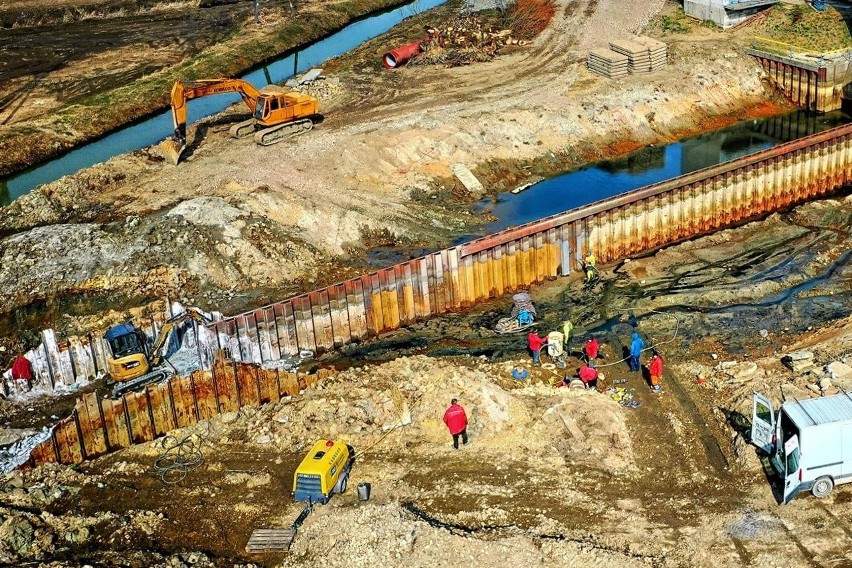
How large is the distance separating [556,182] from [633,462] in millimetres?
23954

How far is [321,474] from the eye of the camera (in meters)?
23.3

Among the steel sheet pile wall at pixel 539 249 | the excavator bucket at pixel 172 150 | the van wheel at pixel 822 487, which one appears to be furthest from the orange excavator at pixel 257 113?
the van wheel at pixel 822 487

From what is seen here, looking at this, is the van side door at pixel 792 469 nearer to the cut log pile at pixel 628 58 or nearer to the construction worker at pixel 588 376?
the construction worker at pixel 588 376

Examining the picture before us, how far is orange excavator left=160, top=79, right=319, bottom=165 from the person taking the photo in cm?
4475

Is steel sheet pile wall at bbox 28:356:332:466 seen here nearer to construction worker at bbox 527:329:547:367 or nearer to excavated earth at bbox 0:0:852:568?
excavated earth at bbox 0:0:852:568

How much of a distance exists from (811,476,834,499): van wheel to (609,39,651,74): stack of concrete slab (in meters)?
36.3

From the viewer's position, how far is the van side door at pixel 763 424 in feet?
78.1

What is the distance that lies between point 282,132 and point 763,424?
29399mm

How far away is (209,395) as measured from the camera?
29.3 meters

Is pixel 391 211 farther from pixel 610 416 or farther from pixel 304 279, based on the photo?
pixel 610 416

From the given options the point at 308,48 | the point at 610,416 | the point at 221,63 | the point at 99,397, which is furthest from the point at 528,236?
the point at 308,48

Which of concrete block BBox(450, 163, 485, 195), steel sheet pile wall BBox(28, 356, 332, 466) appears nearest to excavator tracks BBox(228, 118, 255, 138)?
concrete block BBox(450, 163, 485, 195)

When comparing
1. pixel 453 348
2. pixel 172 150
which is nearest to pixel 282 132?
pixel 172 150

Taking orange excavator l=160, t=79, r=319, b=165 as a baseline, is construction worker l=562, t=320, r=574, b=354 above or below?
below
